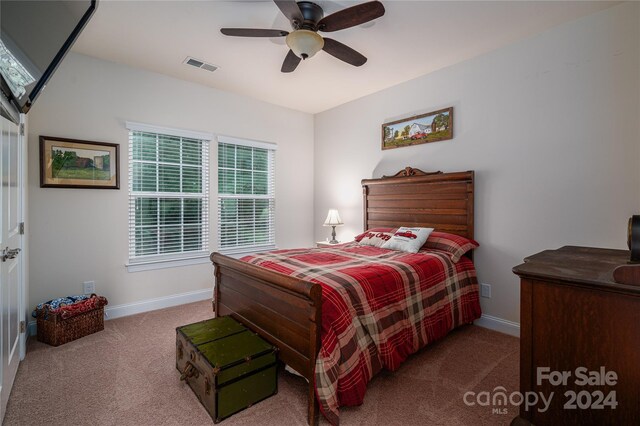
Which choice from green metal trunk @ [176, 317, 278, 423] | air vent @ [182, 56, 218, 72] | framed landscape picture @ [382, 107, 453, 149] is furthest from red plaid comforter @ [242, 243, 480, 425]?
air vent @ [182, 56, 218, 72]

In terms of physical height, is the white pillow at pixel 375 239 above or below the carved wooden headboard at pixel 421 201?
below

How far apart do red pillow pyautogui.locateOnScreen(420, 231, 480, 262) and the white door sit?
10.6 feet

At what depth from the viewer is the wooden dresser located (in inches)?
47.5

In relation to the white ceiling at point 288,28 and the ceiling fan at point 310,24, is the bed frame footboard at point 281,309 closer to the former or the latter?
the ceiling fan at point 310,24

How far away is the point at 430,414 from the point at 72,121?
394 cm

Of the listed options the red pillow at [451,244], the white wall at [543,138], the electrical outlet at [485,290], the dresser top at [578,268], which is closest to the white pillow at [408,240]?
the red pillow at [451,244]

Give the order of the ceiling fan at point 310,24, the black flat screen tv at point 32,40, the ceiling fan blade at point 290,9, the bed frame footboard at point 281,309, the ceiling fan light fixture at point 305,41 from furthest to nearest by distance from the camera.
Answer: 1. the ceiling fan light fixture at point 305,41
2. the ceiling fan at point 310,24
3. the ceiling fan blade at point 290,9
4. the bed frame footboard at point 281,309
5. the black flat screen tv at point 32,40

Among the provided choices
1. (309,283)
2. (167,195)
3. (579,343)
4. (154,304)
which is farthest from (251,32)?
(154,304)

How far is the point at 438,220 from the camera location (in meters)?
3.40

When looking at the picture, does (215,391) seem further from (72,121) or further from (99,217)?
(72,121)

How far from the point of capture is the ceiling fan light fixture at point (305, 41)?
217cm

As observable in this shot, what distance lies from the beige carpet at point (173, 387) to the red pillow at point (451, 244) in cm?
78

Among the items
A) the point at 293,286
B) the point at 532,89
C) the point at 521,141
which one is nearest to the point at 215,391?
the point at 293,286

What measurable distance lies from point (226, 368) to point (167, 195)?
258cm
